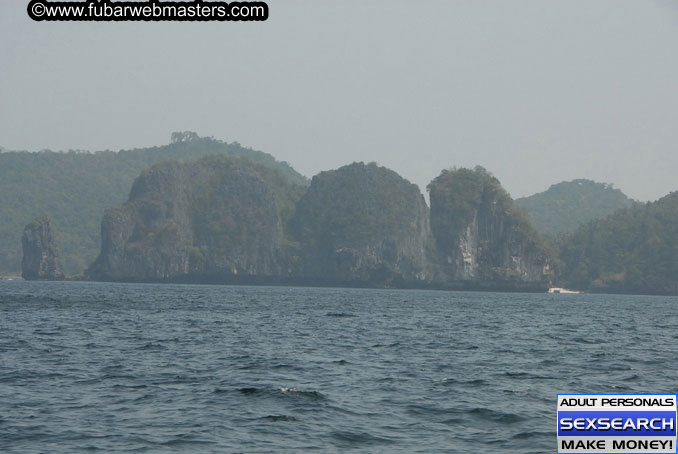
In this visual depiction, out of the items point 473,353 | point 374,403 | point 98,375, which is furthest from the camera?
point 473,353

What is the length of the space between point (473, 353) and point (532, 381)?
10745 millimetres

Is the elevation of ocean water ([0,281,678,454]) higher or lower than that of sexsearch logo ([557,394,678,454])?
lower

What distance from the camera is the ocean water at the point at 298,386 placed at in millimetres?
21688

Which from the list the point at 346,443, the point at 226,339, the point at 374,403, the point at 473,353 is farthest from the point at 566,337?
the point at 346,443

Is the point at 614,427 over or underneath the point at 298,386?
over

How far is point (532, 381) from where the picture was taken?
3156 cm

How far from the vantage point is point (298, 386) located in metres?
29.7

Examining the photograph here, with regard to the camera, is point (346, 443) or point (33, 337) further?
point (33, 337)

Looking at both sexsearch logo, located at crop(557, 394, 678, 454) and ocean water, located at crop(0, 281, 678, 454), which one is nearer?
sexsearch logo, located at crop(557, 394, 678, 454)

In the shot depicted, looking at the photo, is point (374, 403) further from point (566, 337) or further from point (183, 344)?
point (566, 337)

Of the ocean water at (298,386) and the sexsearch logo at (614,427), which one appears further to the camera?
the ocean water at (298,386)

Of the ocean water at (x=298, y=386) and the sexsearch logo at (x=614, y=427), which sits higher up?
the sexsearch logo at (x=614, y=427)

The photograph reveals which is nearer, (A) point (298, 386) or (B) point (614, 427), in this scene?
(B) point (614, 427)

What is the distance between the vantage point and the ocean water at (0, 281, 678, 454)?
21688mm
